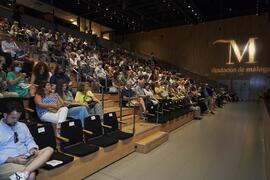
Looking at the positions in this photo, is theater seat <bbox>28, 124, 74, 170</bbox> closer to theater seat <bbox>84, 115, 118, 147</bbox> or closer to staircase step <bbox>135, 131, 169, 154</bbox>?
theater seat <bbox>84, 115, 118, 147</bbox>

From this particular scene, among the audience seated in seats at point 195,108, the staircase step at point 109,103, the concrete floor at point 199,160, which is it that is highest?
the staircase step at point 109,103

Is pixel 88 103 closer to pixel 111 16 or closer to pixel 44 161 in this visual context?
pixel 44 161

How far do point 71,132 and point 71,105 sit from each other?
3.08 feet

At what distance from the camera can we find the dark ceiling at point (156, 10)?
13.2 meters

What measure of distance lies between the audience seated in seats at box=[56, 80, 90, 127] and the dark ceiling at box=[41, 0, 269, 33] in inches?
367

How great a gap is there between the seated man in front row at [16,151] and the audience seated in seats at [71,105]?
4.48 feet

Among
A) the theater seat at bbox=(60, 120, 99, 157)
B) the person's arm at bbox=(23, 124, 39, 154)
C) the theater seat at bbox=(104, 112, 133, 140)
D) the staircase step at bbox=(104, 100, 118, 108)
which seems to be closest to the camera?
the person's arm at bbox=(23, 124, 39, 154)

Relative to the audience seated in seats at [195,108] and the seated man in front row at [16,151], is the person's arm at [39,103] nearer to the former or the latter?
the seated man in front row at [16,151]

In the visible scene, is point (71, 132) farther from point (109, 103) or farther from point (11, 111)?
point (109, 103)

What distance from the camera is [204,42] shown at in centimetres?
1638

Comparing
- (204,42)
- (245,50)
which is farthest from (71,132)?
(204,42)

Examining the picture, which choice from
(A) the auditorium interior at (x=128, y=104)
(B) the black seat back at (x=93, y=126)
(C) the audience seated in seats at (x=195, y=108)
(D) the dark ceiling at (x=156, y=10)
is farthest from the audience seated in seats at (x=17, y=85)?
(D) the dark ceiling at (x=156, y=10)

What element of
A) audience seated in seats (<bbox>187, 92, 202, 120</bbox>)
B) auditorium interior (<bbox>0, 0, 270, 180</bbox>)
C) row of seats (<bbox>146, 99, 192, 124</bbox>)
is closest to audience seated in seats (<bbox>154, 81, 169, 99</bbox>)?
auditorium interior (<bbox>0, 0, 270, 180</bbox>)

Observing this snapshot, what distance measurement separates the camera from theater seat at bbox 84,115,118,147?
136 inches
